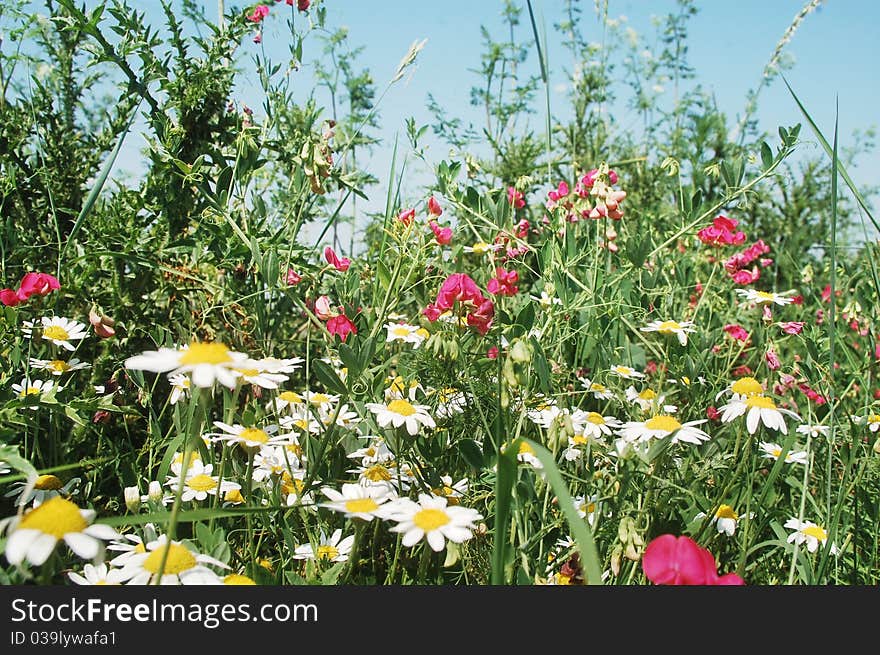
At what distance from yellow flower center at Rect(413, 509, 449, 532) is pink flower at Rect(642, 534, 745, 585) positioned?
278 millimetres

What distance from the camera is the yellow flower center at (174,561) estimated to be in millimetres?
805

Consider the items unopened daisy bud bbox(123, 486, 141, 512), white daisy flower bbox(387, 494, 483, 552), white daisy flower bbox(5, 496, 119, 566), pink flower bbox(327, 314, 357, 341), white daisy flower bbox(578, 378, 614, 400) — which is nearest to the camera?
white daisy flower bbox(5, 496, 119, 566)

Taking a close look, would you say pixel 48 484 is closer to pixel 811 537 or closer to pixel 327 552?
pixel 327 552

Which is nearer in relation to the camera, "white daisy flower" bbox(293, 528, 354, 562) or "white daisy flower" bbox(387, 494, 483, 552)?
"white daisy flower" bbox(387, 494, 483, 552)

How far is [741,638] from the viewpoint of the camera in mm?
778

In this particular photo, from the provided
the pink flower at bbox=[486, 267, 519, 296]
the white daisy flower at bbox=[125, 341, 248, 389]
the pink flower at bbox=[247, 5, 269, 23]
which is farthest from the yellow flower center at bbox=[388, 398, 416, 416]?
the pink flower at bbox=[247, 5, 269, 23]

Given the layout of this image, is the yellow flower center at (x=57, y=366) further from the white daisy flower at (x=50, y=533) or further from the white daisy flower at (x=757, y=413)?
the white daisy flower at (x=757, y=413)

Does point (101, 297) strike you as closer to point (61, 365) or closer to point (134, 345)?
point (134, 345)

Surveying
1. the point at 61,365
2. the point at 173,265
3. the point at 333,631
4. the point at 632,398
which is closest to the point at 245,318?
the point at 173,265

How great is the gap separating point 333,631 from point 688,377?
105 centimetres

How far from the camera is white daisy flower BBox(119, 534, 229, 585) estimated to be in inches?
31.3

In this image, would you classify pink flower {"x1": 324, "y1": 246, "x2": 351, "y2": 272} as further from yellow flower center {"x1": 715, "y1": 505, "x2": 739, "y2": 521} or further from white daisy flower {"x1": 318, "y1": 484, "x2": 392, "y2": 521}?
yellow flower center {"x1": 715, "y1": 505, "x2": 739, "y2": 521}

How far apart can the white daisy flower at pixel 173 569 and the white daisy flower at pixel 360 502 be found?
0.15m

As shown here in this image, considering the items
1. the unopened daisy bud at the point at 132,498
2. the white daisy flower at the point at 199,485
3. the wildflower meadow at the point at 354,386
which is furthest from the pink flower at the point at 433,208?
the unopened daisy bud at the point at 132,498
